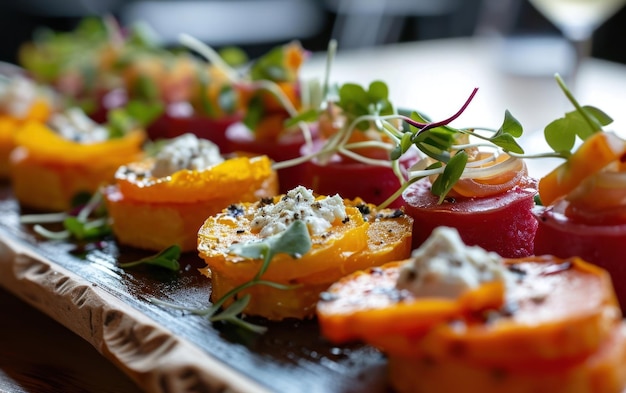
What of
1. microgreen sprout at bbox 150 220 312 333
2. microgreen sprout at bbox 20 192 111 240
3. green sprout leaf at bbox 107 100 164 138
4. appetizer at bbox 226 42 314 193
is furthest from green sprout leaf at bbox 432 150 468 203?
green sprout leaf at bbox 107 100 164 138

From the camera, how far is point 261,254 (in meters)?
1.88

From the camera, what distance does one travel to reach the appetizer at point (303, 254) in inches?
74.5

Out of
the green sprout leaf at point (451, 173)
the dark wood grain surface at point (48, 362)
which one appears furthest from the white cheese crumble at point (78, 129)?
the green sprout leaf at point (451, 173)

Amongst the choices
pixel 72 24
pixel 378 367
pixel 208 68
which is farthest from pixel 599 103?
pixel 72 24

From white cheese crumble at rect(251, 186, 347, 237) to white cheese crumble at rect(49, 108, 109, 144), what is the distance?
1372mm

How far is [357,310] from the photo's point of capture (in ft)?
5.13

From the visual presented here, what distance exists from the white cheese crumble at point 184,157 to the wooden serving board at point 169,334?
283 millimetres

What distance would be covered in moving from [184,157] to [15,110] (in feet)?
4.92

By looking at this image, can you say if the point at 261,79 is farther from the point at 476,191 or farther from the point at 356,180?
the point at 476,191

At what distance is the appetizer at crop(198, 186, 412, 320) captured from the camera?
1892 mm

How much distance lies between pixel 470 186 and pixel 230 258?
0.66 m

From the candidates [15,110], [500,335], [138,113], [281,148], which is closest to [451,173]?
[500,335]

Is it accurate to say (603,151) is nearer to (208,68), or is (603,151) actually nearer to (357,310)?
(357,310)

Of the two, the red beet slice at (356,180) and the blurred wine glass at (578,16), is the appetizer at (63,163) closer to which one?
the red beet slice at (356,180)
